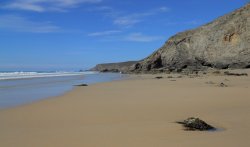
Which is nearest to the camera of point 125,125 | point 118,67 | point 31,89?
point 125,125

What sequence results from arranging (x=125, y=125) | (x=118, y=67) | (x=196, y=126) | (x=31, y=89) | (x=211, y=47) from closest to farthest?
(x=196, y=126)
(x=125, y=125)
(x=31, y=89)
(x=211, y=47)
(x=118, y=67)

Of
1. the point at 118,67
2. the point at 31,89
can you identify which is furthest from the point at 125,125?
the point at 118,67

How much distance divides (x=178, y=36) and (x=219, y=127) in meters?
43.4

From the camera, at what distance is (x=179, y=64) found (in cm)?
4338

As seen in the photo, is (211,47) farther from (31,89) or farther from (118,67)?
(118,67)

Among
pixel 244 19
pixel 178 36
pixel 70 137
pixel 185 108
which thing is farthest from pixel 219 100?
pixel 178 36

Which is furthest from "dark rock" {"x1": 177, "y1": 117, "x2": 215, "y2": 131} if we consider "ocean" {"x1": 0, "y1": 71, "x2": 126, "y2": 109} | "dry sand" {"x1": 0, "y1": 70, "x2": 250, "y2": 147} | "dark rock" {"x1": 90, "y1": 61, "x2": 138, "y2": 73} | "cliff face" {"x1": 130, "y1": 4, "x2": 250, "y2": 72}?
"dark rock" {"x1": 90, "y1": 61, "x2": 138, "y2": 73}

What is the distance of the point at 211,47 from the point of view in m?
39.5

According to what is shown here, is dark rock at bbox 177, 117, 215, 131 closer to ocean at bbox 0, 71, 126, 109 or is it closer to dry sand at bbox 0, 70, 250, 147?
dry sand at bbox 0, 70, 250, 147

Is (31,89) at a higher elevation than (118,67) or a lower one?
lower

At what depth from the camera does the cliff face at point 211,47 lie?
1409 inches

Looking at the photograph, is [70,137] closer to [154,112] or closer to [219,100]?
[154,112]

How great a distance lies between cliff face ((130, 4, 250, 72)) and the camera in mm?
35781

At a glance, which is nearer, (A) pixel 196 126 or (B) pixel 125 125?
(A) pixel 196 126
